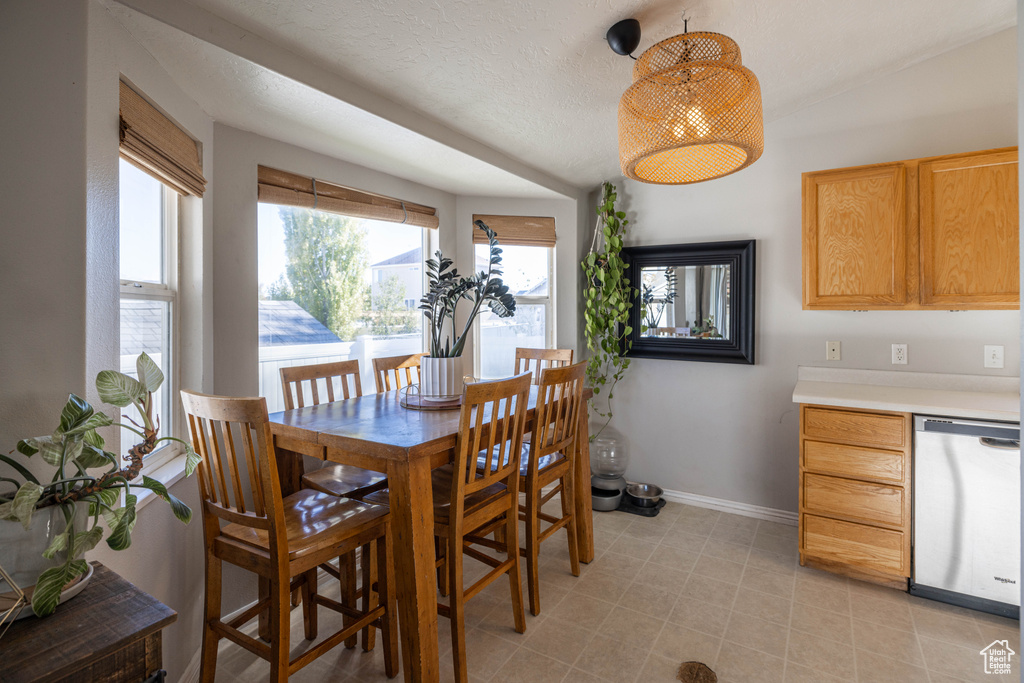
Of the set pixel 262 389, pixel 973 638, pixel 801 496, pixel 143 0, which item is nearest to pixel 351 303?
pixel 262 389

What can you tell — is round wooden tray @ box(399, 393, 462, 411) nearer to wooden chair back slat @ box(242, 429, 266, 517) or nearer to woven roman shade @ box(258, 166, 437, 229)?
wooden chair back slat @ box(242, 429, 266, 517)

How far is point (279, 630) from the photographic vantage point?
1466 millimetres

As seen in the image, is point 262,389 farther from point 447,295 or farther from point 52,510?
point 52,510

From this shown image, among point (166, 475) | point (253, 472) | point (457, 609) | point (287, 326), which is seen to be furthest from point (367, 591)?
point (287, 326)

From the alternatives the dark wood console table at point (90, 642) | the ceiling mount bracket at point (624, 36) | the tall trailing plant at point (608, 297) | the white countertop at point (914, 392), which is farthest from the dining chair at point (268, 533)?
the white countertop at point (914, 392)

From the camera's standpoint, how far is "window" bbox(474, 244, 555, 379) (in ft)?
12.3

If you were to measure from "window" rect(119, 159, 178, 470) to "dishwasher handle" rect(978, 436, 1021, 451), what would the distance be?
328 centimetres

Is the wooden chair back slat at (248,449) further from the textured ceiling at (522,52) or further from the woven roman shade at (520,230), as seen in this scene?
the woven roman shade at (520,230)

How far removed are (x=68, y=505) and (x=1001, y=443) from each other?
3176 mm

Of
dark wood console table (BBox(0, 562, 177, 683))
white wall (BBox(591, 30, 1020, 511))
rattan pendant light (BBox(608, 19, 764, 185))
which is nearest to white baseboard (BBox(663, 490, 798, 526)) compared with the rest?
white wall (BBox(591, 30, 1020, 511))

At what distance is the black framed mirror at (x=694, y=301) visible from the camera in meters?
3.21

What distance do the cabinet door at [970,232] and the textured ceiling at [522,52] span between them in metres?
0.73

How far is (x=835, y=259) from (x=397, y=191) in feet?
8.42

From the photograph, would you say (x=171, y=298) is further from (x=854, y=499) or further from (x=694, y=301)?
(x=854, y=499)
